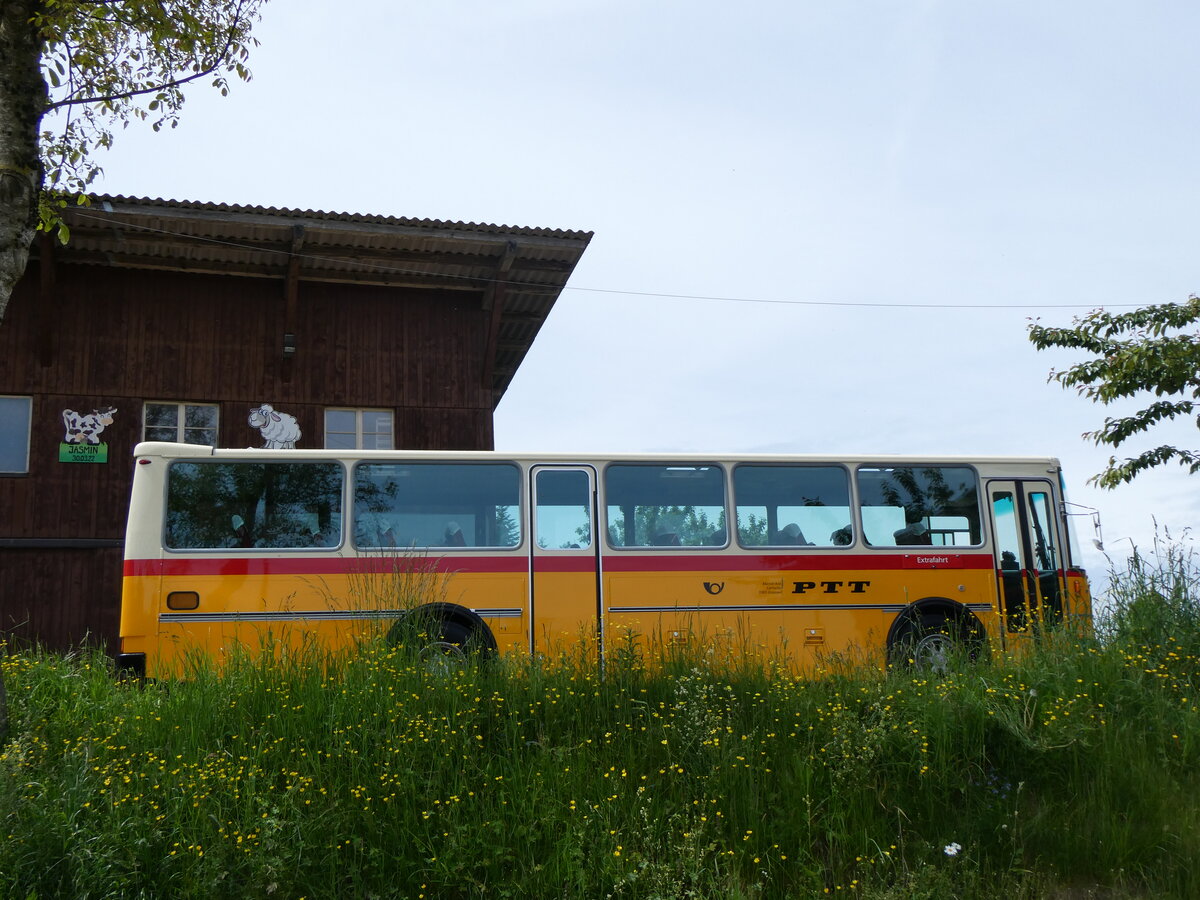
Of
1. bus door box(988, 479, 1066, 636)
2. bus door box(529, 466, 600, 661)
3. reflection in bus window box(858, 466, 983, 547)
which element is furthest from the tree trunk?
bus door box(988, 479, 1066, 636)

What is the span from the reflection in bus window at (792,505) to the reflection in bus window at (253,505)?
14.0 feet

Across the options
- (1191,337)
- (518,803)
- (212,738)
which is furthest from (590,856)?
(1191,337)

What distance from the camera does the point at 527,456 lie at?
10797 mm

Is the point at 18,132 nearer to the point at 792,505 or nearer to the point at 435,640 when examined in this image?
the point at 435,640

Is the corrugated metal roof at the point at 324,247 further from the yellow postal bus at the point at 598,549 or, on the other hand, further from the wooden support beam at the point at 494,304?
the yellow postal bus at the point at 598,549

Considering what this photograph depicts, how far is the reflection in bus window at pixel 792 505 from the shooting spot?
11.0 m

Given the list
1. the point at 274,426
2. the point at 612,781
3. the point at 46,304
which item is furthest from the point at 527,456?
the point at 46,304

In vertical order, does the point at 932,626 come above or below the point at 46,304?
below

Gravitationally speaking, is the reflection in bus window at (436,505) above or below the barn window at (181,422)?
below

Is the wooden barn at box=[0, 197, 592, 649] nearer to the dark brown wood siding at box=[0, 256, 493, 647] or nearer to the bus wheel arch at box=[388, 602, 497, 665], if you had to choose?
the dark brown wood siding at box=[0, 256, 493, 647]

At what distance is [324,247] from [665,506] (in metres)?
8.16

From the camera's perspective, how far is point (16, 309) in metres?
15.6

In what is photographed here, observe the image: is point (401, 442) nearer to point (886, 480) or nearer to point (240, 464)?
point (240, 464)

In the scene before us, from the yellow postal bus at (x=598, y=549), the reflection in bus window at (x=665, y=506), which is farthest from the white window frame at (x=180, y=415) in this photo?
the reflection in bus window at (x=665, y=506)
